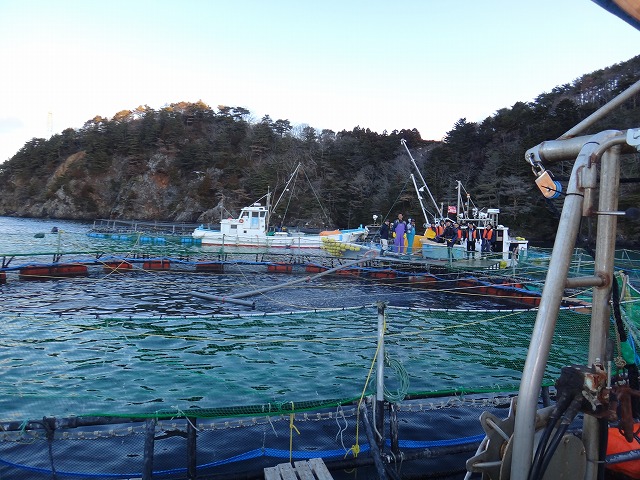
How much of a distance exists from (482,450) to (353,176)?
2809 inches

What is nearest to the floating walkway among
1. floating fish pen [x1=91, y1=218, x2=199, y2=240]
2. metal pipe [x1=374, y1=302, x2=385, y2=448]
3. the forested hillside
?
metal pipe [x1=374, y1=302, x2=385, y2=448]

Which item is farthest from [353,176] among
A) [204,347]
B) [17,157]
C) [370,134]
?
[17,157]

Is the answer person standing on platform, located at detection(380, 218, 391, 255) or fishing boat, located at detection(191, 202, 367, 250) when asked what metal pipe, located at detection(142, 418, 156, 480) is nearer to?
person standing on platform, located at detection(380, 218, 391, 255)

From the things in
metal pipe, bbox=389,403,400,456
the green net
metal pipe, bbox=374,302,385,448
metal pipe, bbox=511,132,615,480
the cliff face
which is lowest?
the green net

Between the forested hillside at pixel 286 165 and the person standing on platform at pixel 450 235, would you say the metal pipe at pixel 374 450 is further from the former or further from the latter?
the forested hillside at pixel 286 165

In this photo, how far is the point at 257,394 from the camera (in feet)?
26.8

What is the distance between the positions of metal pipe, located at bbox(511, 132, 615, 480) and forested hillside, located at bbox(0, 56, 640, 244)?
121 ft

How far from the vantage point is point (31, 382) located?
27.7 ft

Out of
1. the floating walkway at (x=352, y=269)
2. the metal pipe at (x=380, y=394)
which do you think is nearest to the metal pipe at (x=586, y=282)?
the metal pipe at (x=380, y=394)

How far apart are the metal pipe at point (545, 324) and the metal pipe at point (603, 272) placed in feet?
0.65

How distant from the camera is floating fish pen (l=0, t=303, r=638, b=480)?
15.9 feet

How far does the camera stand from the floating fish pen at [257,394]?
4852 mm

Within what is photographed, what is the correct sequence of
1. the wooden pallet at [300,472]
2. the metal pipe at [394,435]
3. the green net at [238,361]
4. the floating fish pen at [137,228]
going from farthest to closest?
the floating fish pen at [137,228] < the green net at [238,361] < the metal pipe at [394,435] < the wooden pallet at [300,472]

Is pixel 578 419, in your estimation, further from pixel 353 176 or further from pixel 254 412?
pixel 353 176
